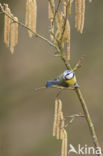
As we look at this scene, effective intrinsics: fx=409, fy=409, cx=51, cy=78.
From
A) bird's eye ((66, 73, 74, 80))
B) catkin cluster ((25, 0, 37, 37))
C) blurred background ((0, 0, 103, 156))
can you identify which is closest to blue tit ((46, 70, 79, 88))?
bird's eye ((66, 73, 74, 80))

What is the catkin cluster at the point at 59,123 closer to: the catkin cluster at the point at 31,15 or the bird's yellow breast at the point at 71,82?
the bird's yellow breast at the point at 71,82

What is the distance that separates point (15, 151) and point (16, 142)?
84mm

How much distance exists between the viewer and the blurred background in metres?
3.47

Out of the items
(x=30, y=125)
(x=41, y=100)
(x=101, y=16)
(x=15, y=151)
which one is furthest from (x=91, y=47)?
(x=15, y=151)

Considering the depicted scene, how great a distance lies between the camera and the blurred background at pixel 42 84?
3467mm

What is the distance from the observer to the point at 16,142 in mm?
3867

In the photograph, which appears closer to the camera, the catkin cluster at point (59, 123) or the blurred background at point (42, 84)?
the catkin cluster at point (59, 123)

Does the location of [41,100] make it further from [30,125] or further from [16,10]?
[16,10]

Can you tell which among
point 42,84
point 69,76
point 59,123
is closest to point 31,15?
point 69,76

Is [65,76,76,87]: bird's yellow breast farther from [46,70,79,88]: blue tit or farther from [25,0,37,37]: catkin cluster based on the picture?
[25,0,37,37]: catkin cluster

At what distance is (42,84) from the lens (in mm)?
3576

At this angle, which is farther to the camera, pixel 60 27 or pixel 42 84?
pixel 42 84

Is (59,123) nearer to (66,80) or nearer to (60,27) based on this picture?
(66,80)

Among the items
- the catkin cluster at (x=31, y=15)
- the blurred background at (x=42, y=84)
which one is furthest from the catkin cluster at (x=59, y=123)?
the blurred background at (x=42, y=84)
